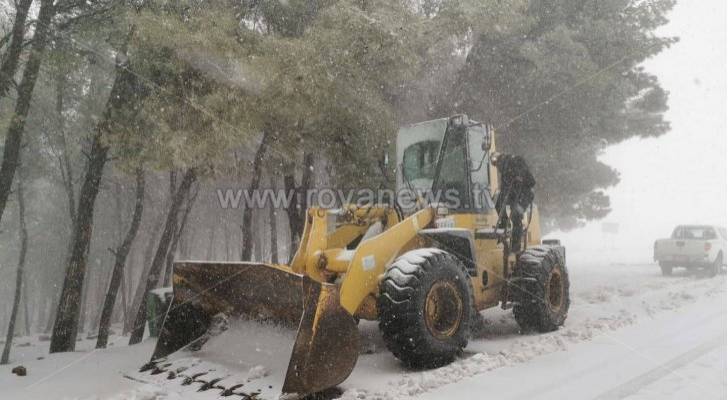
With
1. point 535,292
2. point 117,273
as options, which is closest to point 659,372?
point 535,292

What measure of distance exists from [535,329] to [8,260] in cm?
3846

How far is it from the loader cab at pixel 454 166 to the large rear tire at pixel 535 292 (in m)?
0.93

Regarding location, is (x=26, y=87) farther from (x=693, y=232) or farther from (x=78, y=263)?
(x=693, y=232)

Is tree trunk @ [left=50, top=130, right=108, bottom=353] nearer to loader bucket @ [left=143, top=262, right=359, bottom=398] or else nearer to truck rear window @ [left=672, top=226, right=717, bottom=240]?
loader bucket @ [left=143, top=262, right=359, bottom=398]

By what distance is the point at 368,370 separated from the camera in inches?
212

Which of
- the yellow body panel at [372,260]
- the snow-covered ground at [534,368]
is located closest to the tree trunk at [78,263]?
the snow-covered ground at [534,368]

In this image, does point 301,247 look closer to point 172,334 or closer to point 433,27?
point 172,334

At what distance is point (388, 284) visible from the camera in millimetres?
5113

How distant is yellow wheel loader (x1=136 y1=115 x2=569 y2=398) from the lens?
4629 mm

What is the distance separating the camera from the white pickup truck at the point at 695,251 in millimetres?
16031

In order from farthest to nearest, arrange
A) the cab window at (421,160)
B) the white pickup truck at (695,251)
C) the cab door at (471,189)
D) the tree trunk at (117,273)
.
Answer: the white pickup truck at (695,251), the tree trunk at (117,273), the cab window at (421,160), the cab door at (471,189)

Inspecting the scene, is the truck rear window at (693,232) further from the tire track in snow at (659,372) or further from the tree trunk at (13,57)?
the tree trunk at (13,57)

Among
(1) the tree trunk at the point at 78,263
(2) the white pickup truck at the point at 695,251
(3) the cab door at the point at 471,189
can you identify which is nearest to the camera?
(3) the cab door at the point at 471,189

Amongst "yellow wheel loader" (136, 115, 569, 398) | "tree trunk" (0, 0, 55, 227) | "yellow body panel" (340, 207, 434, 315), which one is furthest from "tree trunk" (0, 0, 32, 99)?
"yellow body panel" (340, 207, 434, 315)
